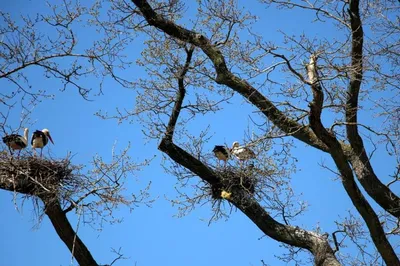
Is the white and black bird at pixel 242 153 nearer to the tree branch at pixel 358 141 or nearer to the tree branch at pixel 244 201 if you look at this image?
the tree branch at pixel 244 201

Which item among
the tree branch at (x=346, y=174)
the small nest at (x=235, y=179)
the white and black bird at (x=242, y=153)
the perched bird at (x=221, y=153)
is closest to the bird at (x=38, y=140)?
the perched bird at (x=221, y=153)

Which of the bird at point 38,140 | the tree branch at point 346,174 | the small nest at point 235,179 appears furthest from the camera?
the bird at point 38,140

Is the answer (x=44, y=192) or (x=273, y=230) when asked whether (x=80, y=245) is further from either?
(x=273, y=230)

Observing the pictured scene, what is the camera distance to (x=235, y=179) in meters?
11.5

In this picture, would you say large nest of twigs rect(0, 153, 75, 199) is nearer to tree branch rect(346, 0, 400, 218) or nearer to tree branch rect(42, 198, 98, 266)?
tree branch rect(42, 198, 98, 266)

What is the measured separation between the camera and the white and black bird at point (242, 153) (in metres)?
11.0

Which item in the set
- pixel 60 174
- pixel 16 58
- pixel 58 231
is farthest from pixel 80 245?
pixel 16 58

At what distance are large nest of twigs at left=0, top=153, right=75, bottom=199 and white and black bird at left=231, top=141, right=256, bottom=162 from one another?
102 inches

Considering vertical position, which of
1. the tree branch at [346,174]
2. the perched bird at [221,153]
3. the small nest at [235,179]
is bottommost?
the tree branch at [346,174]

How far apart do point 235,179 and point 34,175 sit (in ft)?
10.4

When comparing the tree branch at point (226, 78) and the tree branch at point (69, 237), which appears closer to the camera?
the tree branch at point (69, 237)

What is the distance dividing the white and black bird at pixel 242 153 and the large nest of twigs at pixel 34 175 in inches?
102

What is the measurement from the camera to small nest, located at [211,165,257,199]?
11.4 metres

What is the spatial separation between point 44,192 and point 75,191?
478 millimetres
